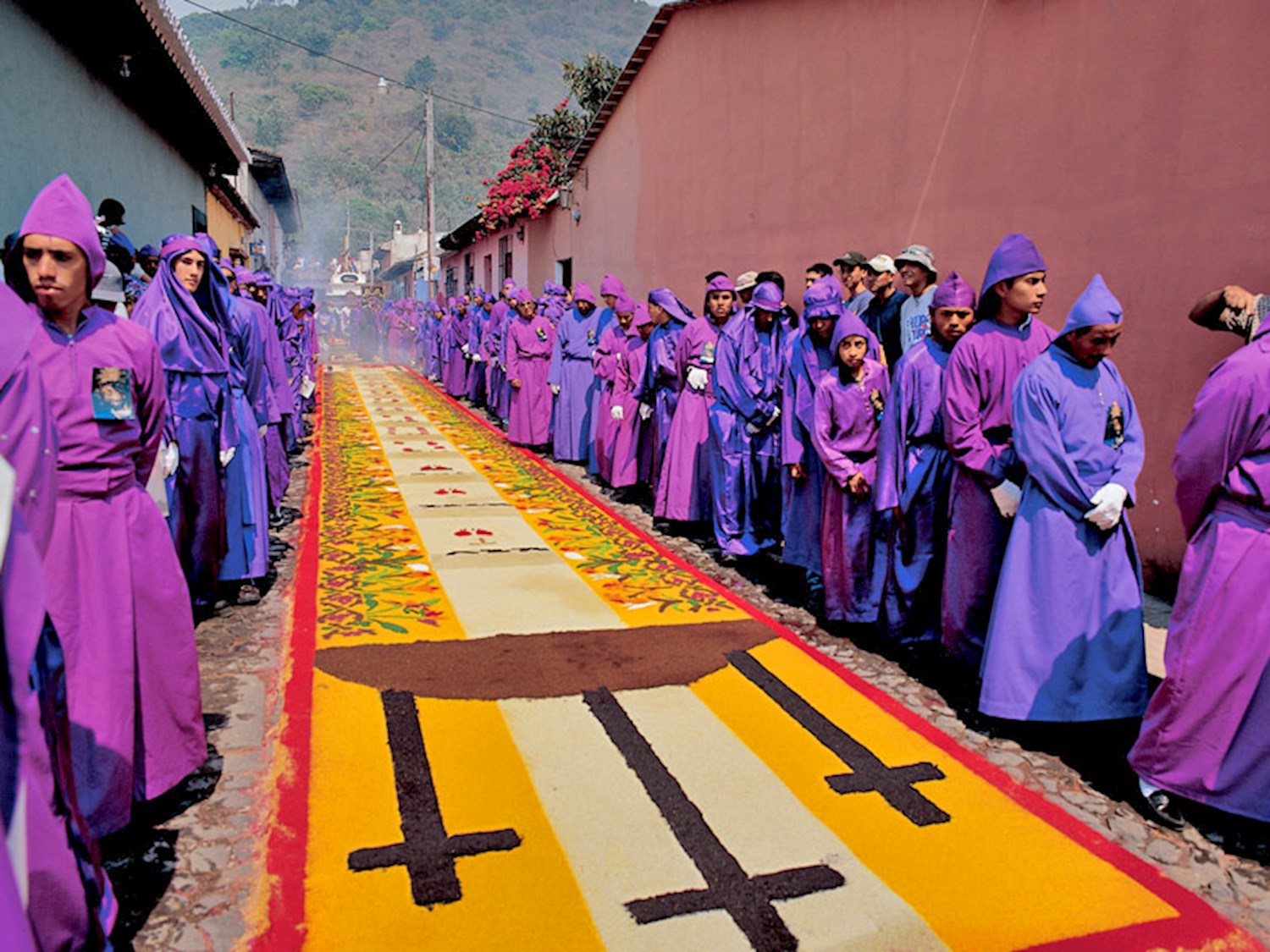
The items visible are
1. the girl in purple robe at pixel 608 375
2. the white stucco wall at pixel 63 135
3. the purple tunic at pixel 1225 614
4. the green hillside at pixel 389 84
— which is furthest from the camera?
the green hillside at pixel 389 84

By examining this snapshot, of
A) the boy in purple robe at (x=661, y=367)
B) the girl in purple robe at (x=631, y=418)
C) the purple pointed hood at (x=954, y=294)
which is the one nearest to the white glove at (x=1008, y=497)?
the purple pointed hood at (x=954, y=294)

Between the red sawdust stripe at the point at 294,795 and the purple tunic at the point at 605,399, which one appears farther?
the purple tunic at the point at 605,399

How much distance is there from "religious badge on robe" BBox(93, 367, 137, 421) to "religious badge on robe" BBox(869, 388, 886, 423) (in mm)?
3586

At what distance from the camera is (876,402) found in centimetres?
534

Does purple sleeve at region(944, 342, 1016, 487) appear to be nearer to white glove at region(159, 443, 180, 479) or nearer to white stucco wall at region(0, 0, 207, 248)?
white glove at region(159, 443, 180, 479)

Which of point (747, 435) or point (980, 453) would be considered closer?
point (980, 453)

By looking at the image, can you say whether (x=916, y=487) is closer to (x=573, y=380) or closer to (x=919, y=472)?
(x=919, y=472)

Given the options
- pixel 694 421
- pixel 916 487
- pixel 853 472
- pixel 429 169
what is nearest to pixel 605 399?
pixel 694 421

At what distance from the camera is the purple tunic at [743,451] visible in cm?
661

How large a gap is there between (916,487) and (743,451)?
198cm

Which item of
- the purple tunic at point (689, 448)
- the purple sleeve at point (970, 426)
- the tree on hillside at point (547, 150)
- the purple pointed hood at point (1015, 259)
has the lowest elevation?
the purple tunic at point (689, 448)

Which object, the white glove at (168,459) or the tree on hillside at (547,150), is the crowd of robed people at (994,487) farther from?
the tree on hillside at (547,150)

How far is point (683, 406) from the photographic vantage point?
298 inches

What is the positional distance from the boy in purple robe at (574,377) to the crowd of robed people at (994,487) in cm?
294
